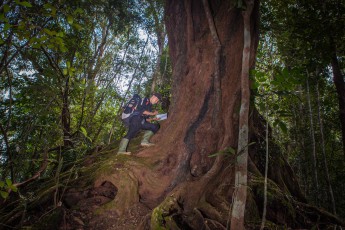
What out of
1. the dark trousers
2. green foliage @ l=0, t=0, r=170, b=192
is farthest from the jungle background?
the dark trousers

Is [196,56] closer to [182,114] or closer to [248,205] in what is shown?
[182,114]

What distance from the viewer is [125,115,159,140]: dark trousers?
13.9 feet

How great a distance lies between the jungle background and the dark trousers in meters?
0.76

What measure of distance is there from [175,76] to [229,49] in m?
1.07

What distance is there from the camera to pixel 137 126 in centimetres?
429

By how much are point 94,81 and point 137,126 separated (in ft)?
3.81

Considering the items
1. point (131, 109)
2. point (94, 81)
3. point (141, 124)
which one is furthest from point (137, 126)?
point (94, 81)

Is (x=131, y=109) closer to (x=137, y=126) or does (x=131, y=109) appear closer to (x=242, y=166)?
(x=137, y=126)

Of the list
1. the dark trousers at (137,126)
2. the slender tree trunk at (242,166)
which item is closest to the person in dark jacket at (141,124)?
the dark trousers at (137,126)

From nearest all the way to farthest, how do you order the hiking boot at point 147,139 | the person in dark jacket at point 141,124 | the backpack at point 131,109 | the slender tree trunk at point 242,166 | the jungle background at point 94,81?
the slender tree trunk at point 242,166
the jungle background at point 94,81
the hiking boot at point 147,139
the person in dark jacket at point 141,124
the backpack at point 131,109

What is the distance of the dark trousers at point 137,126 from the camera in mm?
4242

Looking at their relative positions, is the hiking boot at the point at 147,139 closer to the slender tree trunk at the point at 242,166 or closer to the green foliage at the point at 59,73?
the green foliage at the point at 59,73

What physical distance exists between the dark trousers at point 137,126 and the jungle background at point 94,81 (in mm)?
761

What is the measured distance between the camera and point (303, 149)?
9.52 m
